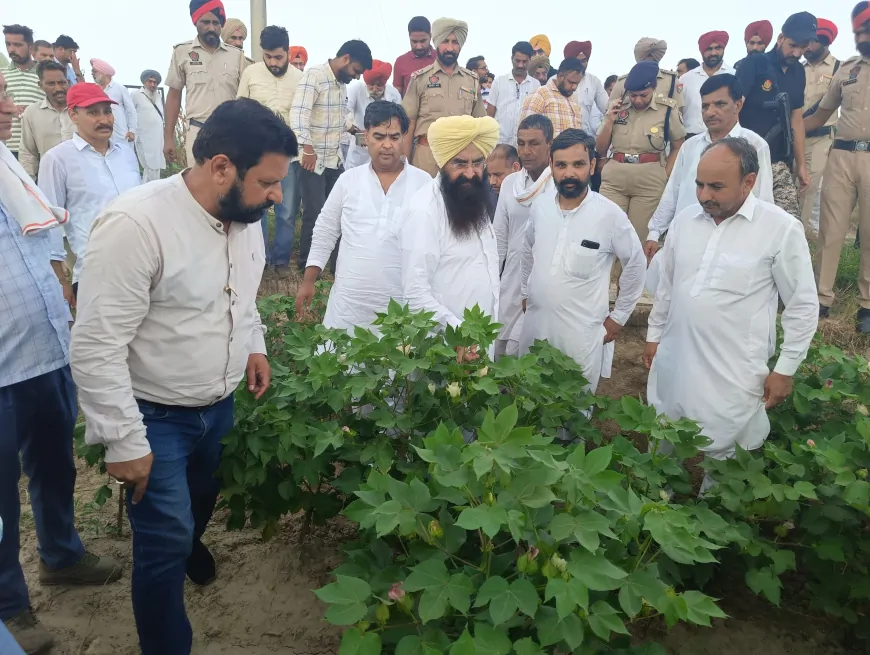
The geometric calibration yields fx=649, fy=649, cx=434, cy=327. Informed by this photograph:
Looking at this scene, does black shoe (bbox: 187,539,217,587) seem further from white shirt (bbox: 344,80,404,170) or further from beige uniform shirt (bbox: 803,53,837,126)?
beige uniform shirt (bbox: 803,53,837,126)

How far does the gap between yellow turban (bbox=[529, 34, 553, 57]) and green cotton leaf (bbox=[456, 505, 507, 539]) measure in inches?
290

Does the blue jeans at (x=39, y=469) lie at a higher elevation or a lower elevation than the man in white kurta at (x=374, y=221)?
lower

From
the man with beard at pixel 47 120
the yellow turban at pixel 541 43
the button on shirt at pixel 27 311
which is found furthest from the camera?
the yellow turban at pixel 541 43

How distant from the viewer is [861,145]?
511cm

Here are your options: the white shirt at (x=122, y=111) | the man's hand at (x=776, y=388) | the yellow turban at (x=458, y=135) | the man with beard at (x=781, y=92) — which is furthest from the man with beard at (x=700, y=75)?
the white shirt at (x=122, y=111)

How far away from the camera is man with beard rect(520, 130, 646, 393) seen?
3.43 m

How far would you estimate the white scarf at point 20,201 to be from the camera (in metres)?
2.24

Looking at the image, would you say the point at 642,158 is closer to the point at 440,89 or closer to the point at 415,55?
the point at 440,89

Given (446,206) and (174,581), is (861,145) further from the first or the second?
(174,581)

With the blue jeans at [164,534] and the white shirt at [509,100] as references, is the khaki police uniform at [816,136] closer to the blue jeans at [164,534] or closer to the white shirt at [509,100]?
the white shirt at [509,100]

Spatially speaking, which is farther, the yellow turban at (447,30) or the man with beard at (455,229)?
the yellow turban at (447,30)

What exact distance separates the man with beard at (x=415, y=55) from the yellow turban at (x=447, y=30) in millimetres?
368

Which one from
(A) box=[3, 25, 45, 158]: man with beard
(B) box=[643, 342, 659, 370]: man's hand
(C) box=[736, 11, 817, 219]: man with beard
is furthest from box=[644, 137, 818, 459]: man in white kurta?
(A) box=[3, 25, 45, 158]: man with beard

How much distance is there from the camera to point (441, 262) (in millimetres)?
3186
